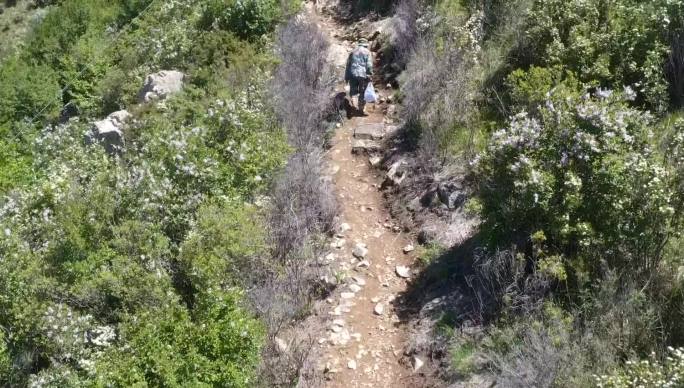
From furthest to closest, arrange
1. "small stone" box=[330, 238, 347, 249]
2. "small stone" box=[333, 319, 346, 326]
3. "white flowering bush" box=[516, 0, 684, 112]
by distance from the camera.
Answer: "small stone" box=[330, 238, 347, 249] → "white flowering bush" box=[516, 0, 684, 112] → "small stone" box=[333, 319, 346, 326]

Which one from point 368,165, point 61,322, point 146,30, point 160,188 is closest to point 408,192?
point 368,165

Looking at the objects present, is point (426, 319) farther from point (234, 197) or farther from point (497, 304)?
point (234, 197)

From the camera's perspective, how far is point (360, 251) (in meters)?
8.23

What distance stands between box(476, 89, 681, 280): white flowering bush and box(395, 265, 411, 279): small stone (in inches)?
66.3

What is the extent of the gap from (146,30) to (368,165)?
319 inches

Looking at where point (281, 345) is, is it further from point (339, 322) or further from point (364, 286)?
point (364, 286)

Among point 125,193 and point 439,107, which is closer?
point 125,193

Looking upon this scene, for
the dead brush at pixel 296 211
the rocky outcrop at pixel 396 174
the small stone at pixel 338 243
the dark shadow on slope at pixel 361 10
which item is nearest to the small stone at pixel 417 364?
the dead brush at pixel 296 211

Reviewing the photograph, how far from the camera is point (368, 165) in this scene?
10.2 m

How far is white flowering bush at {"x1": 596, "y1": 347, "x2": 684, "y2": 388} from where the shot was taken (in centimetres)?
445

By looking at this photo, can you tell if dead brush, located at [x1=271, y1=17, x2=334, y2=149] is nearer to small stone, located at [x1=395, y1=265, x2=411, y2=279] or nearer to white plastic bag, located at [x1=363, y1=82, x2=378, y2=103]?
white plastic bag, located at [x1=363, y1=82, x2=378, y2=103]

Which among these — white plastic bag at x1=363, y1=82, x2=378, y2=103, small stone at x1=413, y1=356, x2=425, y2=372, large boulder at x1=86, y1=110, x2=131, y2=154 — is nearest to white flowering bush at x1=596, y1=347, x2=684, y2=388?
small stone at x1=413, y1=356, x2=425, y2=372

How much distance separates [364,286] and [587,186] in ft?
9.64

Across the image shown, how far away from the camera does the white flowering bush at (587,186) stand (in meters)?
5.86
